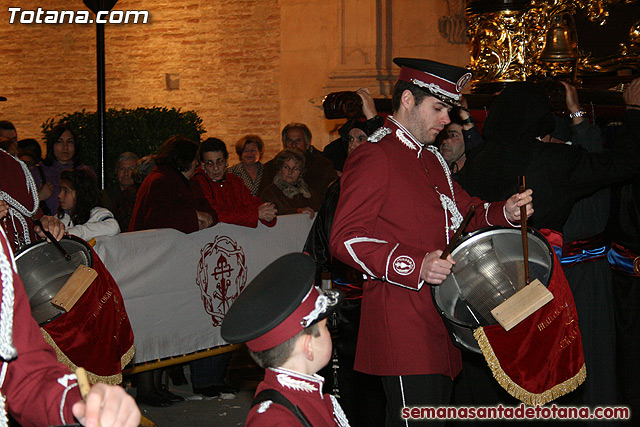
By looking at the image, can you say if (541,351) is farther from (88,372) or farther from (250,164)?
(250,164)

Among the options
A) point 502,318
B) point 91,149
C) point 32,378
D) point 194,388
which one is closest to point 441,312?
point 502,318

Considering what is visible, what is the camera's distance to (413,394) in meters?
3.34

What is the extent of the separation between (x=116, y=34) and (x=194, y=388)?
10.1 m

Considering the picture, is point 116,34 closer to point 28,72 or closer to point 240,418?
point 28,72

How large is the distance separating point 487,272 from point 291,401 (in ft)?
3.70

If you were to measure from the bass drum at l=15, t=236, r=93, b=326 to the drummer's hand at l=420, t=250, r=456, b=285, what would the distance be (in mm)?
1763

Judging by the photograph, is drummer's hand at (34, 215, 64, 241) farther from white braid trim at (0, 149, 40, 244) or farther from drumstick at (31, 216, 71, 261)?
white braid trim at (0, 149, 40, 244)

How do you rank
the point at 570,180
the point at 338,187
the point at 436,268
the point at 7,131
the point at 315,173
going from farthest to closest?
1. the point at 7,131
2. the point at 315,173
3. the point at 338,187
4. the point at 570,180
5. the point at 436,268

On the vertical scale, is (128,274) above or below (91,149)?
below

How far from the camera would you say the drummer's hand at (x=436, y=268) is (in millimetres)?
2988

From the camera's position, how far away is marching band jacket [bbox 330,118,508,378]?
325cm

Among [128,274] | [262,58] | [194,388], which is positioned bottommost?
[194,388]

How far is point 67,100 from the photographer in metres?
15.4

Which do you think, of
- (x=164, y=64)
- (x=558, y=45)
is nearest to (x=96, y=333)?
(x=558, y=45)
